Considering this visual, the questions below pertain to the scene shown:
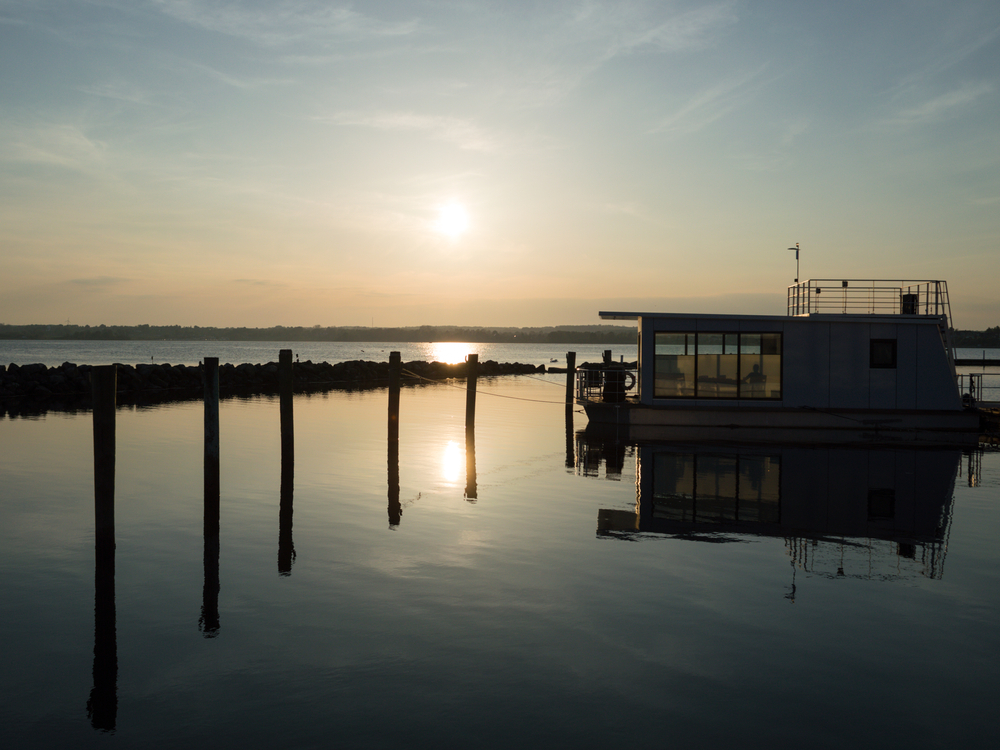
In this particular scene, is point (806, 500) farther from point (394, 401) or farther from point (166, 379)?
point (166, 379)

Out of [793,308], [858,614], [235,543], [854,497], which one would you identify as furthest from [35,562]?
[793,308]

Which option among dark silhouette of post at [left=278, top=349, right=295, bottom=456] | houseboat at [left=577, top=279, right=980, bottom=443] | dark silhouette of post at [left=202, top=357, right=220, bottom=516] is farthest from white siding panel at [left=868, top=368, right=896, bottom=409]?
dark silhouette of post at [left=202, top=357, right=220, bottom=516]

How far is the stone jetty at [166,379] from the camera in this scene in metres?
45.2

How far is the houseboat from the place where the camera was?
997 inches

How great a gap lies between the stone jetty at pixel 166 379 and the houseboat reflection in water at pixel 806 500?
34.2m

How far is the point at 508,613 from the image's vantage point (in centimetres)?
959

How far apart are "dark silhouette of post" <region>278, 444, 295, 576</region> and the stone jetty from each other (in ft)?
100

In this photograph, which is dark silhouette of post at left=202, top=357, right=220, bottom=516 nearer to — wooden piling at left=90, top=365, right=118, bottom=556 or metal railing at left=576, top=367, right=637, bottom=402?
wooden piling at left=90, top=365, right=118, bottom=556

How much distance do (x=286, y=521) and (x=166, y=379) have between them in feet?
140

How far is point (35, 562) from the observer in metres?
12.0

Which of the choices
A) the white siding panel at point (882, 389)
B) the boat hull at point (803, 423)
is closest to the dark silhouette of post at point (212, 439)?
the boat hull at point (803, 423)

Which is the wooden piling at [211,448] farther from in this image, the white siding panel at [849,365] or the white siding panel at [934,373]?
the white siding panel at [934,373]

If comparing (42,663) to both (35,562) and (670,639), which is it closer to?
(35,562)

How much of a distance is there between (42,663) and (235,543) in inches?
193
